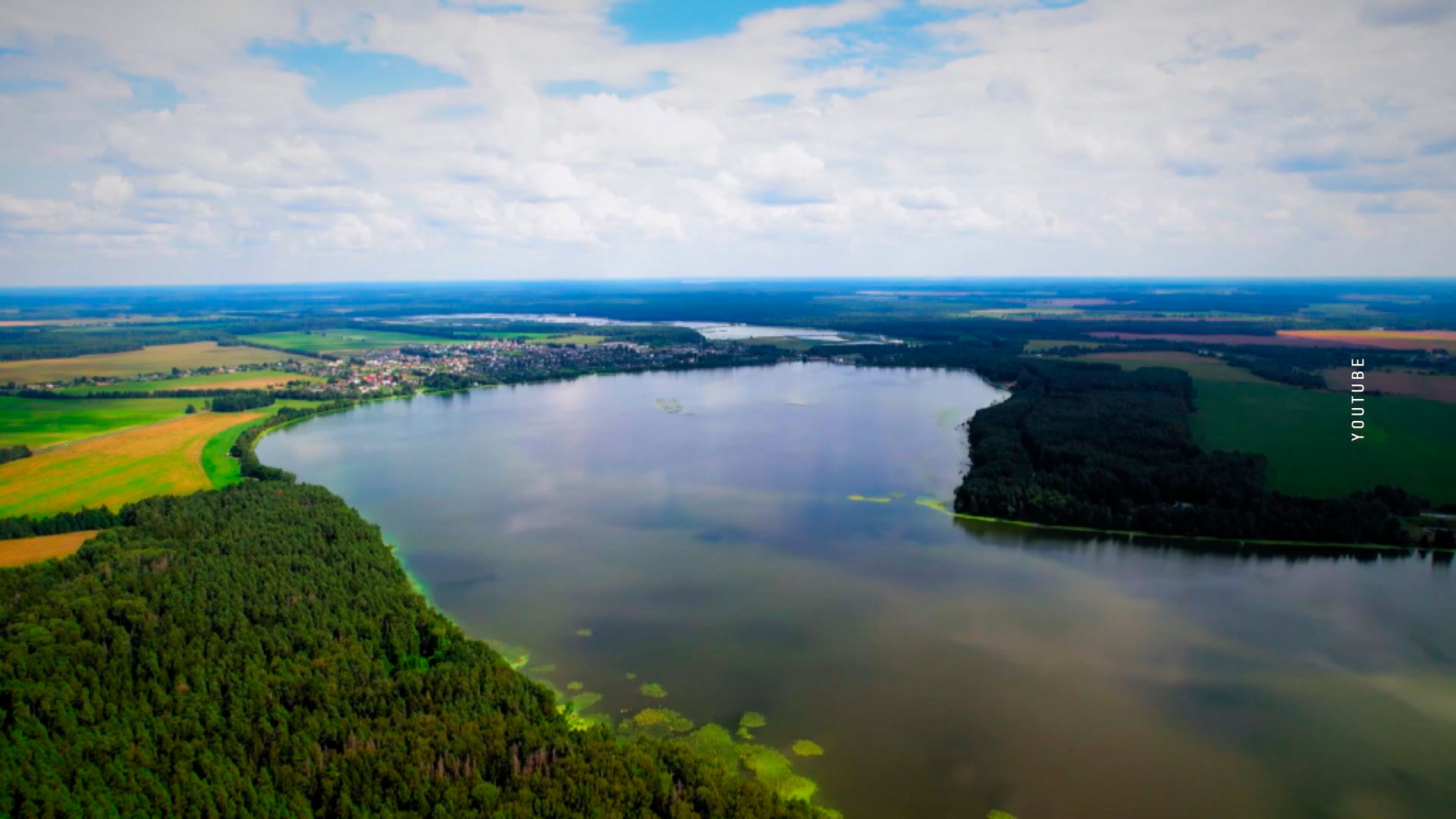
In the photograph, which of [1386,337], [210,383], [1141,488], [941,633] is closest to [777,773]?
[941,633]

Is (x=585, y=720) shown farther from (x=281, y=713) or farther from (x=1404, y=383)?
(x=1404, y=383)

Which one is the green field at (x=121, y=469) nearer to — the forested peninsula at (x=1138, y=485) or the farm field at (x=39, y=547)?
the farm field at (x=39, y=547)

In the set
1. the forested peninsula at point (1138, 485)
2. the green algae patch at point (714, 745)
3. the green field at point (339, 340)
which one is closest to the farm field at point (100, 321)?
the green field at point (339, 340)

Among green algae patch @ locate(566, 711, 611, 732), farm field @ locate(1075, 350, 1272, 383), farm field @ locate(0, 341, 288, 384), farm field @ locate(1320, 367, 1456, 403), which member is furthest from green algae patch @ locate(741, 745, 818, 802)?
farm field @ locate(0, 341, 288, 384)

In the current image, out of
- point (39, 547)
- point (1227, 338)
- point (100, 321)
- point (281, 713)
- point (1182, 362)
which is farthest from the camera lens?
point (100, 321)

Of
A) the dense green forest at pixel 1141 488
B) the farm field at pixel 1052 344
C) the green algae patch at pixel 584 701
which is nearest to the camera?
the green algae patch at pixel 584 701

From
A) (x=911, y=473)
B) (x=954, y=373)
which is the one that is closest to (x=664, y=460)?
(x=911, y=473)

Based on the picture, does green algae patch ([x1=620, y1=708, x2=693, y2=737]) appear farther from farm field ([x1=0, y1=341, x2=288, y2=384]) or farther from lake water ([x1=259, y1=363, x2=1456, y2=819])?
farm field ([x1=0, y1=341, x2=288, y2=384])
